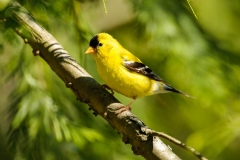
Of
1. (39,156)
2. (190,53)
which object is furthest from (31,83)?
(190,53)

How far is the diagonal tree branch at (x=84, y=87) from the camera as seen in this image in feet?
4.14

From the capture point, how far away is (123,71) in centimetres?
218

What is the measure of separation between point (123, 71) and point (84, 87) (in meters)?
0.62

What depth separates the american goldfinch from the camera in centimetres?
208

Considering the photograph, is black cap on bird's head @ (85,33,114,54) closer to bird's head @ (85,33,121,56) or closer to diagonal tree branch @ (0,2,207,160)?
bird's head @ (85,33,121,56)

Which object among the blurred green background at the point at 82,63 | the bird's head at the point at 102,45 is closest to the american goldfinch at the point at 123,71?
the bird's head at the point at 102,45

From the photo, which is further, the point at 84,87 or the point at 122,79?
the point at 122,79

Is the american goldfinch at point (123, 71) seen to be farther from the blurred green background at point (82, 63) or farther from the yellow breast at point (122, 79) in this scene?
the blurred green background at point (82, 63)

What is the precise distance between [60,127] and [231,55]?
68 centimetres

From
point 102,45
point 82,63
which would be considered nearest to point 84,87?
point 82,63

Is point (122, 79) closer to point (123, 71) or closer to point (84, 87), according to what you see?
point (123, 71)

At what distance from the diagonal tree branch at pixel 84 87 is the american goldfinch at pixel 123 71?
17.6 inches

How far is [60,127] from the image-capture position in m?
1.48

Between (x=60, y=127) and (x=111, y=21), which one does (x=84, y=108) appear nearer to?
(x=60, y=127)
